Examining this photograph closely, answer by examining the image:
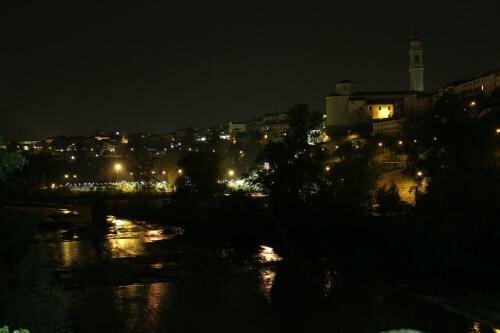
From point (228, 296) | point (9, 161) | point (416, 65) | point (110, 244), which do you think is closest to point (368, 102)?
point (416, 65)

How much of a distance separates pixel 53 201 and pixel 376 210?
36.2m

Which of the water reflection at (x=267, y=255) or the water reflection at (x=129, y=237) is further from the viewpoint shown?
the water reflection at (x=129, y=237)

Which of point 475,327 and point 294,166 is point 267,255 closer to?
point 294,166

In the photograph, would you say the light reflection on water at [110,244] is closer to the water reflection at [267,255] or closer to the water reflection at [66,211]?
the water reflection at [267,255]

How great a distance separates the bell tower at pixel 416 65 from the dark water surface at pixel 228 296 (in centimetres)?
6182

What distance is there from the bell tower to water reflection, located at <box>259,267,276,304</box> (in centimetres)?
6561

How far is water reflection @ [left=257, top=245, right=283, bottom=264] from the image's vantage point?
2667 cm

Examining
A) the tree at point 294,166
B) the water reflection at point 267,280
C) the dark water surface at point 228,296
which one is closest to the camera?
the dark water surface at point 228,296

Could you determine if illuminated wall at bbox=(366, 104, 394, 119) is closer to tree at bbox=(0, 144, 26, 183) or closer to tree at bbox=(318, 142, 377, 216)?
tree at bbox=(318, 142, 377, 216)

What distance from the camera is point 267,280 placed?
2247 centimetres

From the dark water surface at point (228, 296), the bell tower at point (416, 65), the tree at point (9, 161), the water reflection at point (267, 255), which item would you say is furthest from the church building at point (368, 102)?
the tree at point (9, 161)

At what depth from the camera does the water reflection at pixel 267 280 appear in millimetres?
20312

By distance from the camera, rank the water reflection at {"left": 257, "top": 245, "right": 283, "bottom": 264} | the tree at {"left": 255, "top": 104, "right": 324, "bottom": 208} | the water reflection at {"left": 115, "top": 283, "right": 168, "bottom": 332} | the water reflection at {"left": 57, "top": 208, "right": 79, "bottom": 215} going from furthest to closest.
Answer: the water reflection at {"left": 57, "top": 208, "right": 79, "bottom": 215} < the tree at {"left": 255, "top": 104, "right": 324, "bottom": 208} < the water reflection at {"left": 257, "top": 245, "right": 283, "bottom": 264} < the water reflection at {"left": 115, "top": 283, "right": 168, "bottom": 332}

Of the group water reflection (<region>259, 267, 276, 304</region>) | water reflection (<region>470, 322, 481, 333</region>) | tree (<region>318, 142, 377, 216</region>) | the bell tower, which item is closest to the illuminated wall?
the bell tower
